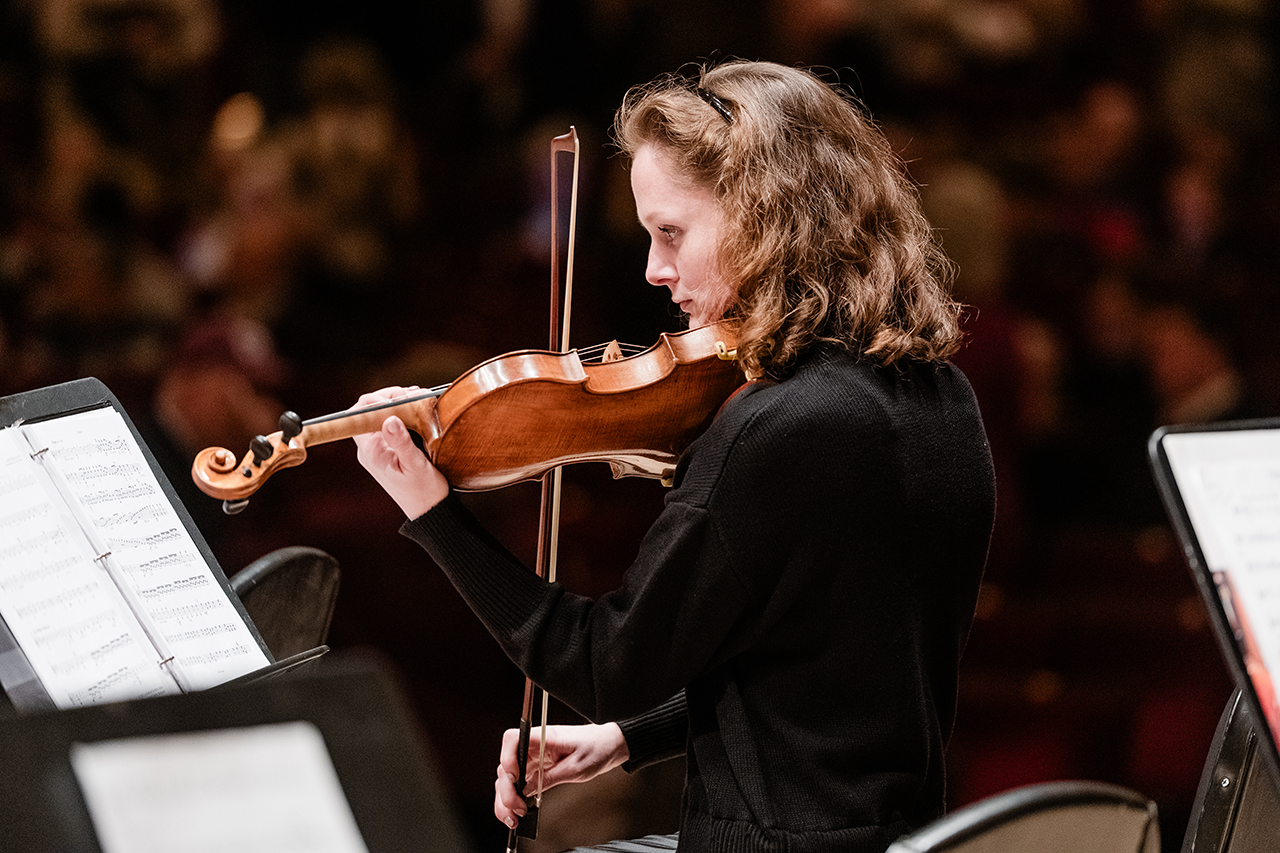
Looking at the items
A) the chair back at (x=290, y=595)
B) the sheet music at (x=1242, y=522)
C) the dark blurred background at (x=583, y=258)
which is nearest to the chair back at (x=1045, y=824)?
the sheet music at (x=1242, y=522)

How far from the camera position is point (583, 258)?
3572 millimetres

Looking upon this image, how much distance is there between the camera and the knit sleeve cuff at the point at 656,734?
4.97 ft

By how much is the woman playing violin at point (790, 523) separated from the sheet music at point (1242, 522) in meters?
0.27

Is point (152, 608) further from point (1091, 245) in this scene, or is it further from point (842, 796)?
point (1091, 245)

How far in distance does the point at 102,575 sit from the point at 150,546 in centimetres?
7

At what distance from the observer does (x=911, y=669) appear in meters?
1.22

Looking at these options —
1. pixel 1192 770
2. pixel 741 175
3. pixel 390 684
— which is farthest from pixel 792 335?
pixel 1192 770

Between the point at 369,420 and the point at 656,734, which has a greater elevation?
the point at 369,420

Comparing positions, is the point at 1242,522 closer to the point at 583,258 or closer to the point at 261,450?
the point at 261,450

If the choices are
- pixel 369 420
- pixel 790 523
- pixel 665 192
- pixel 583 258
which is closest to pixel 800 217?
pixel 665 192

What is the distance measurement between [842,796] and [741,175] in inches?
22.5

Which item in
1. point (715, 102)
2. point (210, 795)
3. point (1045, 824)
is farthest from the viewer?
point (715, 102)

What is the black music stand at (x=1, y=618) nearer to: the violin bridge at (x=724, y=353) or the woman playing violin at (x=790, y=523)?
the woman playing violin at (x=790, y=523)

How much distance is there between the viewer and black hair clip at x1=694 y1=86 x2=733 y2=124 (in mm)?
1303
